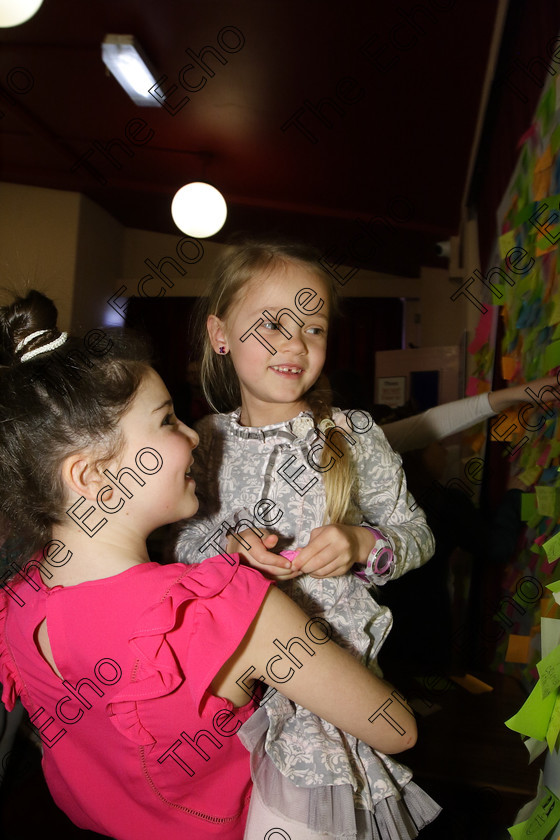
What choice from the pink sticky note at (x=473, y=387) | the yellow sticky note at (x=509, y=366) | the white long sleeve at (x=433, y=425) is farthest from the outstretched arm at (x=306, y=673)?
the pink sticky note at (x=473, y=387)

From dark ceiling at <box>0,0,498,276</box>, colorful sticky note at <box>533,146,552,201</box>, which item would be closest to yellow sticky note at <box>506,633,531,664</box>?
colorful sticky note at <box>533,146,552,201</box>

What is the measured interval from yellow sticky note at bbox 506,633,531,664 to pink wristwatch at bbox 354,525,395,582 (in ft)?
2.21

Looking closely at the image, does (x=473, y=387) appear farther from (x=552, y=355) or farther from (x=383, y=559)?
(x=383, y=559)

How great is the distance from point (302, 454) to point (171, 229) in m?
4.26

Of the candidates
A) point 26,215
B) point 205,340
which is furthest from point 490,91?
point 26,215

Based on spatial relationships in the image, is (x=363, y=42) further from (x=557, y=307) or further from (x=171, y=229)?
(x=171, y=229)

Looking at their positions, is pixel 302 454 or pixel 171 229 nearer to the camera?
pixel 302 454

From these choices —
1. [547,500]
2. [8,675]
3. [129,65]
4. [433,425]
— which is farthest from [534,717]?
[129,65]

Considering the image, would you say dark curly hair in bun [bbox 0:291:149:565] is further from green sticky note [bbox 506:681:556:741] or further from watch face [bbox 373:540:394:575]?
green sticky note [bbox 506:681:556:741]

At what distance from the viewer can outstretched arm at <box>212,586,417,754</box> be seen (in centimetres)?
77

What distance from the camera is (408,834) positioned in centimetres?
86

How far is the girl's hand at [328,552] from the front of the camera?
90 cm

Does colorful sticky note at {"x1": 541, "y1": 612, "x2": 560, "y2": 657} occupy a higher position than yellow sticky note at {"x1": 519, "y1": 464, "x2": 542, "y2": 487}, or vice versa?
colorful sticky note at {"x1": 541, "y1": 612, "x2": 560, "y2": 657}

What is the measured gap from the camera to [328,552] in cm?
90
